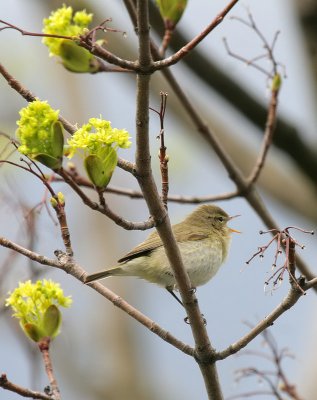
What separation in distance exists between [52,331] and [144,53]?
42.7 inches

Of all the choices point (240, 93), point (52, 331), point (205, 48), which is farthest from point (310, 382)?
point (52, 331)

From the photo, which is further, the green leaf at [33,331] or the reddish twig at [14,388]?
the green leaf at [33,331]

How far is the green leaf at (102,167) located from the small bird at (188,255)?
5.88 feet

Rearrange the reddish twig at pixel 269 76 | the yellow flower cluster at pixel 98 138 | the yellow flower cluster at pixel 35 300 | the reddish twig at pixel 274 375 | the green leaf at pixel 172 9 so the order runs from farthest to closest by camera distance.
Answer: the reddish twig at pixel 269 76 < the reddish twig at pixel 274 375 < the yellow flower cluster at pixel 35 300 < the green leaf at pixel 172 9 < the yellow flower cluster at pixel 98 138

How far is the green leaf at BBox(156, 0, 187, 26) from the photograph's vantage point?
2.34 m

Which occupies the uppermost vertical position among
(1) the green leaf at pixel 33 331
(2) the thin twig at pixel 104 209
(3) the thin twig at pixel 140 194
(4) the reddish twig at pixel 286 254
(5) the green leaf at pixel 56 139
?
(3) the thin twig at pixel 140 194

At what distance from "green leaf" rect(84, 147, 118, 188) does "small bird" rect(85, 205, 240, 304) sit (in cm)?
179

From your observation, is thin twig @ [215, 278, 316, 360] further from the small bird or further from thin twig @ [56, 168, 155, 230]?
the small bird

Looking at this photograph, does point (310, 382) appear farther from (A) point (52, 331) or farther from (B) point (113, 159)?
(B) point (113, 159)

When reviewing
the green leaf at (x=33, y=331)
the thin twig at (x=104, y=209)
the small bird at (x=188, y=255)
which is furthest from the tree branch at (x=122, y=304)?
the small bird at (x=188, y=255)

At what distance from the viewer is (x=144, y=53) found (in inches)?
77.4

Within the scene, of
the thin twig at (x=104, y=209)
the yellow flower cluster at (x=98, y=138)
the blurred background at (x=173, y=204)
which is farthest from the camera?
the blurred background at (x=173, y=204)

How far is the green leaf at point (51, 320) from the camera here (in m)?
2.52

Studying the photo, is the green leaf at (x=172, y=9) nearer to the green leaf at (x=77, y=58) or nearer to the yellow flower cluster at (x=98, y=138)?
the green leaf at (x=77, y=58)
